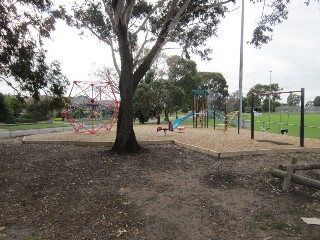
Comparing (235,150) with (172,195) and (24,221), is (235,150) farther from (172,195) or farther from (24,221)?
→ (24,221)

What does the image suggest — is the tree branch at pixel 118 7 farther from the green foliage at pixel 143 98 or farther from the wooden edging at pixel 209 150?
the green foliage at pixel 143 98

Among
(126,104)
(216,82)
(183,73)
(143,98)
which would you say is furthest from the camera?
(216,82)

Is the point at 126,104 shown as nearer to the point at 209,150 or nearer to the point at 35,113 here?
the point at 209,150

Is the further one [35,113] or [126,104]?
[35,113]

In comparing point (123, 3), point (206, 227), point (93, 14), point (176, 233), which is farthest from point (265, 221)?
point (93, 14)

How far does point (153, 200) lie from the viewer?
5488 millimetres

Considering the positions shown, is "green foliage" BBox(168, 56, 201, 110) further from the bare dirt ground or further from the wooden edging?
Result: the bare dirt ground

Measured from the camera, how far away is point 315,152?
32.7 ft

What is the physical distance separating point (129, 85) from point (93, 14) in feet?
23.7

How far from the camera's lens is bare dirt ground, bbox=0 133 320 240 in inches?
168

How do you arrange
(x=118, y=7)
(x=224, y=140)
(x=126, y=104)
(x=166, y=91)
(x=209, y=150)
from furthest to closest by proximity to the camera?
1. (x=166, y=91)
2. (x=224, y=140)
3. (x=126, y=104)
4. (x=209, y=150)
5. (x=118, y=7)

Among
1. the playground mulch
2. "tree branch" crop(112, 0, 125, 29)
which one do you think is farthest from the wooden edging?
"tree branch" crop(112, 0, 125, 29)

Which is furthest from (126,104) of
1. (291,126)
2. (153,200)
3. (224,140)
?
(291,126)

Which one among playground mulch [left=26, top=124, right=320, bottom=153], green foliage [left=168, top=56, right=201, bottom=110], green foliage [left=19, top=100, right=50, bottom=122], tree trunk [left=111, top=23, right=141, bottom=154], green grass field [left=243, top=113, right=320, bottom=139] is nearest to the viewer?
tree trunk [left=111, top=23, right=141, bottom=154]
